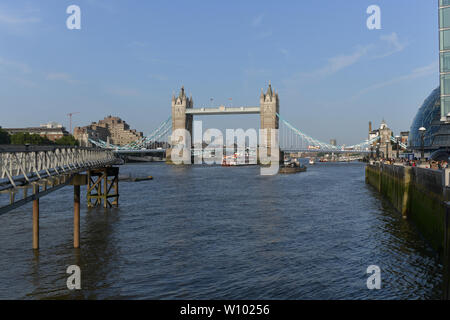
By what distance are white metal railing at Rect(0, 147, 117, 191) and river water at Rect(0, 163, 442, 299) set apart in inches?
134

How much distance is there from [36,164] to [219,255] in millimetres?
7769

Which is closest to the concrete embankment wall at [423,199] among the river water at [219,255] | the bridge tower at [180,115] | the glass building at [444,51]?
the river water at [219,255]

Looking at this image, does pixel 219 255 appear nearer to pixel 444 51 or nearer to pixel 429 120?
pixel 444 51

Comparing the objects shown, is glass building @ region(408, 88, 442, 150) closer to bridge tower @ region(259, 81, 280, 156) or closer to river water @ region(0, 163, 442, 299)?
river water @ region(0, 163, 442, 299)

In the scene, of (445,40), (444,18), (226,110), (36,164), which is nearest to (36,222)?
(36,164)

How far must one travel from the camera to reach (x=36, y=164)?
53.8ft

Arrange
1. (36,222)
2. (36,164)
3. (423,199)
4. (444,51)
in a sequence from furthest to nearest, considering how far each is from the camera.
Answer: (444,51) → (423,199) → (36,222) → (36,164)

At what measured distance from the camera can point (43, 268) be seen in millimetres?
15672
